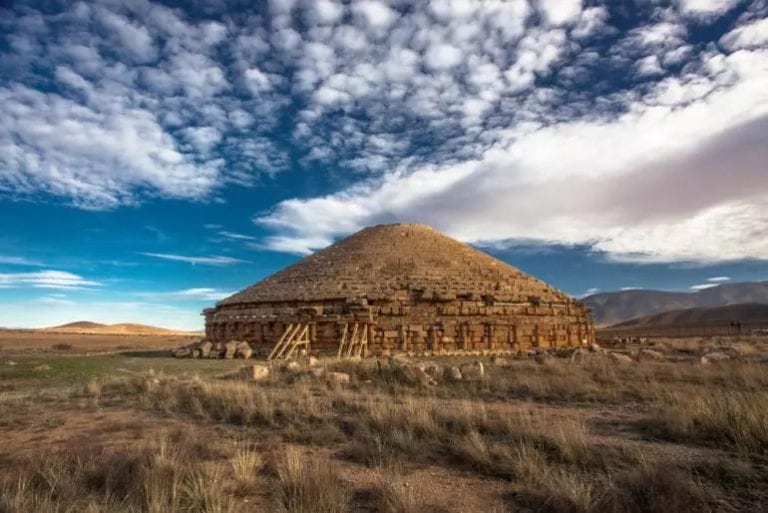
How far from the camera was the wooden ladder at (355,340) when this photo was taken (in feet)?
71.3

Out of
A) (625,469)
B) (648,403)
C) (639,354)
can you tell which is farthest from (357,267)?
(625,469)

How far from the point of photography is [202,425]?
834 cm

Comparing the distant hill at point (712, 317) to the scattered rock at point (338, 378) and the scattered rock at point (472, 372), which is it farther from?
the scattered rock at point (338, 378)

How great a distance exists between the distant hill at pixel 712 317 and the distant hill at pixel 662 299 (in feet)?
157

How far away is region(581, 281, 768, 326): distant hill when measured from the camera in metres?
152

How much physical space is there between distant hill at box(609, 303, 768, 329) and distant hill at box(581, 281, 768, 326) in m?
47.8

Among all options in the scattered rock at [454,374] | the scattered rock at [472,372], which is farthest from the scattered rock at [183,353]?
the scattered rock at [454,374]

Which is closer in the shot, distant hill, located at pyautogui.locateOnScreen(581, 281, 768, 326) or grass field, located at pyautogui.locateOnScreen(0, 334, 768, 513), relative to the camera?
grass field, located at pyautogui.locateOnScreen(0, 334, 768, 513)

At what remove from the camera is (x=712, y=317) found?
3369 inches

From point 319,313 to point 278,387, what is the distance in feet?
37.0

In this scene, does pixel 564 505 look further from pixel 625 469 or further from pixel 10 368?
pixel 10 368

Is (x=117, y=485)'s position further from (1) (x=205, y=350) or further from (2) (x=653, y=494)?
(1) (x=205, y=350)

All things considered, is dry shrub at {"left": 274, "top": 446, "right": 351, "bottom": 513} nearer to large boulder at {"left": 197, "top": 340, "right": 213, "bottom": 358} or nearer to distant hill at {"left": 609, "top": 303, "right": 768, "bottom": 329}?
large boulder at {"left": 197, "top": 340, "right": 213, "bottom": 358}

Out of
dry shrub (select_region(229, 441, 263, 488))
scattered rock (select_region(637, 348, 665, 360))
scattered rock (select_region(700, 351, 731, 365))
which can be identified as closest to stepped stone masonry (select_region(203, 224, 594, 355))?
scattered rock (select_region(637, 348, 665, 360))
